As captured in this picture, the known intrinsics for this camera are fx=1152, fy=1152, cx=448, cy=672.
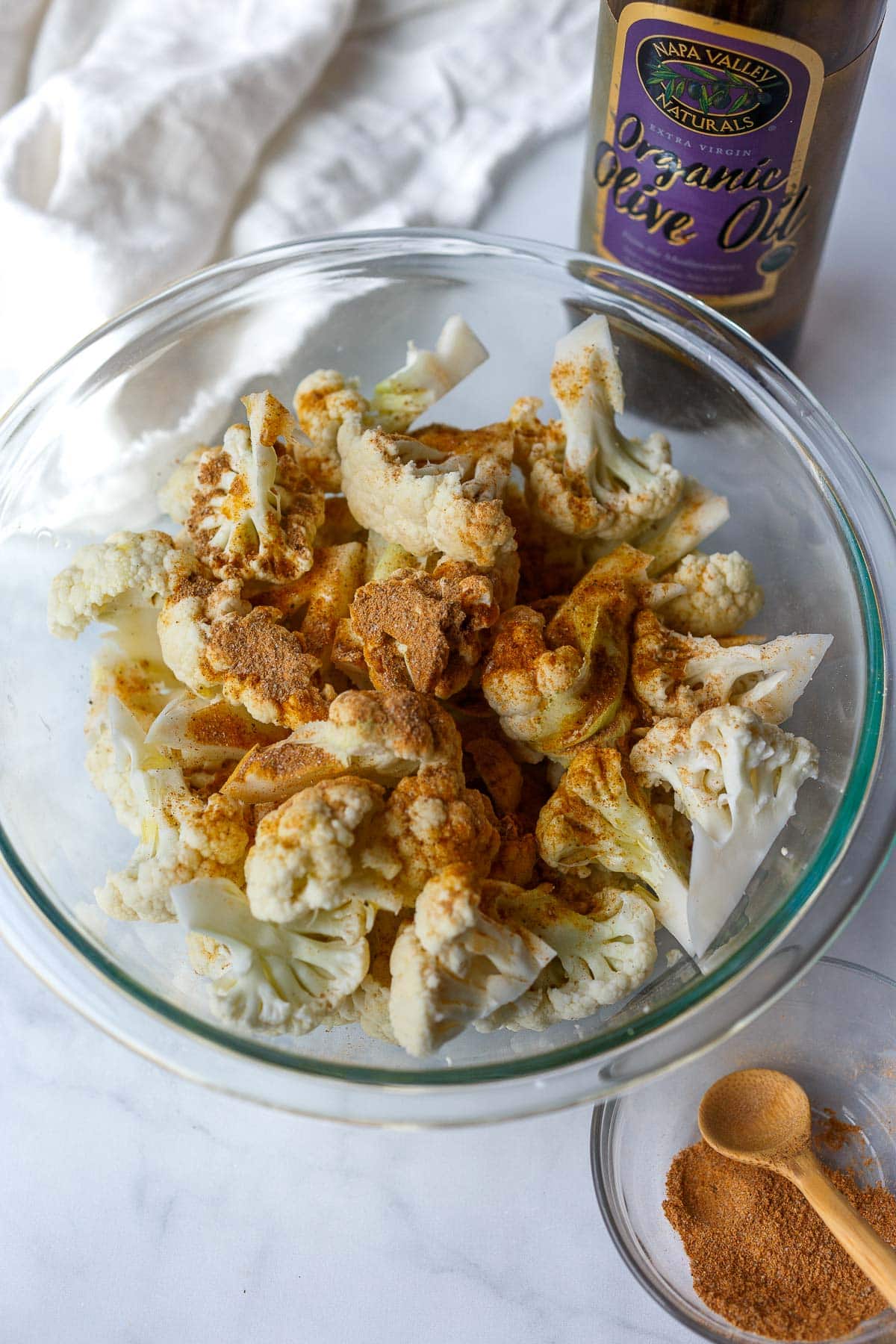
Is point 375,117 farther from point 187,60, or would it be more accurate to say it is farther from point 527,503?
point 527,503

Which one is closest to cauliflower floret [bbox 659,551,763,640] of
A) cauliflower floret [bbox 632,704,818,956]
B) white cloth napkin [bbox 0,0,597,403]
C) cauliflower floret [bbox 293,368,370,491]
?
cauliflower floret [bbox 632,704,818,956]

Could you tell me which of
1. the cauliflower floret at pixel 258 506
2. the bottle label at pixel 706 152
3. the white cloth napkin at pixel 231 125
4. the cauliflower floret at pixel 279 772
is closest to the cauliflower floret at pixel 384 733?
the cauliflower floret at pixel 279 772

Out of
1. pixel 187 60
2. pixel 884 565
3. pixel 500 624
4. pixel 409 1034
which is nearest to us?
pixel 409 1034

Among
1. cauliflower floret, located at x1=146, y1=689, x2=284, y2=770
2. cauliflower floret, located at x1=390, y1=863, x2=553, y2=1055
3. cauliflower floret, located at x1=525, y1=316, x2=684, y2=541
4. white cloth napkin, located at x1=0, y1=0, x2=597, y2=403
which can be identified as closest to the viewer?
cauliflower floret, located at x1=390, y1=863, x2=553, y2=1055

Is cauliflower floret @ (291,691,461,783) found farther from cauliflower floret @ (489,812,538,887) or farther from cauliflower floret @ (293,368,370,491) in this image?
cauliflower floret @ (293,368,370,491)

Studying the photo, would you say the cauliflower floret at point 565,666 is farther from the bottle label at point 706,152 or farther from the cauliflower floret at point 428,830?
Result: the bottle label at point 706,152

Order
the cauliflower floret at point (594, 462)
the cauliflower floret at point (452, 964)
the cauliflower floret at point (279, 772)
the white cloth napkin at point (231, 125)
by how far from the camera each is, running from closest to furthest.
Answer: the cauliflower floret at point (452, 964), the cauliflower floret at point (279, 772), the cauliflower floret at point (594, 462), the white cloth napkin at point (231, 125)

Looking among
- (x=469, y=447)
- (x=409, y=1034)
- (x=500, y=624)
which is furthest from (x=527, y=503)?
(x=409, y=1034)
